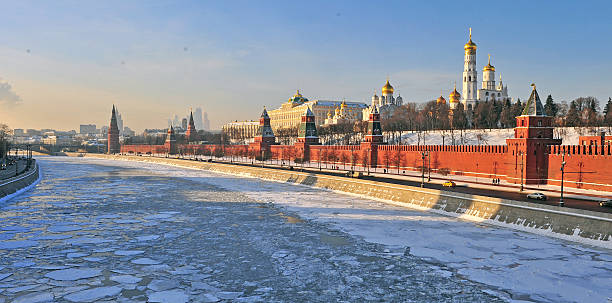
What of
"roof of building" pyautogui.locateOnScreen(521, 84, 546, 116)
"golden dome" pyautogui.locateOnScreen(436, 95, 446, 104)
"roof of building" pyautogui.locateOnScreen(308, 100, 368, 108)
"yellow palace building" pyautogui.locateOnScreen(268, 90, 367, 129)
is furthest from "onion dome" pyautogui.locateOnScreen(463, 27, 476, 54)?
"roof of building" pyautogui.locateOnScreen(521, 84, 546, 116)

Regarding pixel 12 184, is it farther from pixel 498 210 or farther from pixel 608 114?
pixel 608 114

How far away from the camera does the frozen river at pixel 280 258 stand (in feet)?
38.1

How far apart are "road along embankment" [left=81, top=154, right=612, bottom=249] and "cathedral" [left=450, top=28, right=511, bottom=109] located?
6280 cm

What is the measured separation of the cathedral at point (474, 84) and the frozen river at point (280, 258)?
241ft

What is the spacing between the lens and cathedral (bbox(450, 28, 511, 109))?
297 feet

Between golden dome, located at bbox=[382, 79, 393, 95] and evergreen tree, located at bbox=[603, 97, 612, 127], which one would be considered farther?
golden dome, located at bbox=[382, 79, 393, 95]

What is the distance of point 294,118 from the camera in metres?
136

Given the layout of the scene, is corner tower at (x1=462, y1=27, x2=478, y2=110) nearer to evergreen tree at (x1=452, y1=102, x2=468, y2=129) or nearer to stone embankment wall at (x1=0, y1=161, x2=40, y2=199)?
evergreen tree at (x1=452, y1=102, x2=468, y2=129)

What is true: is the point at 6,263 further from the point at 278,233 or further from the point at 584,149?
the point at 584,149

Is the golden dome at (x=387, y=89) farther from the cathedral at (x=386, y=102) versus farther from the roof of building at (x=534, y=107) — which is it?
the roof of building at (x=534, y=107)

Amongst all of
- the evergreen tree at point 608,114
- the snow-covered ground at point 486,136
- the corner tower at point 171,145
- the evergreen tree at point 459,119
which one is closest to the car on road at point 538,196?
the snow-covered ground at point 486,136

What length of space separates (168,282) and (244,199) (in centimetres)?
1816

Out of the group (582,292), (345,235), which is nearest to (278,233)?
(345,235)

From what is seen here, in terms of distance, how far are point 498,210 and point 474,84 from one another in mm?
76649
